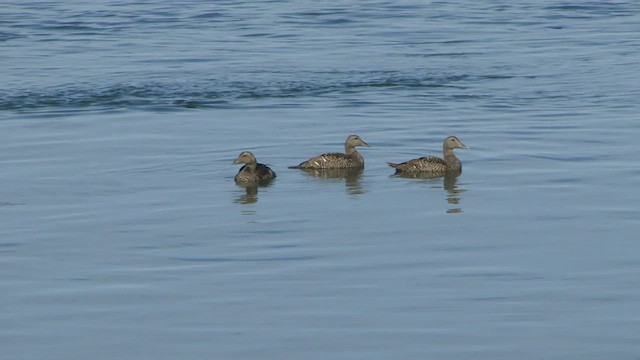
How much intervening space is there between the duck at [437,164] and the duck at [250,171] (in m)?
1.60

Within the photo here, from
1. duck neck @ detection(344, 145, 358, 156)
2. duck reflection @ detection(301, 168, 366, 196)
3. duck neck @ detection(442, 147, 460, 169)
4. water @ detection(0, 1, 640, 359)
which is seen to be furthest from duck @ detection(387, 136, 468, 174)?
duck neck @ detection(344, 145, 358, 156)

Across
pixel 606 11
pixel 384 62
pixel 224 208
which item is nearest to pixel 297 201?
pixel 224 208

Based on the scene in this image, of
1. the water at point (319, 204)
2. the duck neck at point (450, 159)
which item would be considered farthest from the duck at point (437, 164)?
the water at point (319, 204)

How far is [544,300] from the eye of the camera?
486 inches

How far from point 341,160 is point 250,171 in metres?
1.37

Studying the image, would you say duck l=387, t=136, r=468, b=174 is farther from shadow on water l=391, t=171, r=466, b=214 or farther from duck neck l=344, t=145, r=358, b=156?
duck neck l=344, t=145, r=358, b=156

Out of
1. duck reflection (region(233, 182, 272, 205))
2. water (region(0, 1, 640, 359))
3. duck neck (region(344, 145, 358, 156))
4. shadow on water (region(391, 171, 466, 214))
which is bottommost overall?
shadow on water (region(391, 171, 466, 214))

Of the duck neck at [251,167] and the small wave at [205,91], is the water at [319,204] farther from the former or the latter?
A: the duck neck at [251,167]

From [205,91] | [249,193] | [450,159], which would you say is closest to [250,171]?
[249,193]

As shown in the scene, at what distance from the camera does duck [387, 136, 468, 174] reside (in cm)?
1839

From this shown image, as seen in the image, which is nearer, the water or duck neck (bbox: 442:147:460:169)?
the water

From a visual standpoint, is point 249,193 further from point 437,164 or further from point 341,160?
point 437,164

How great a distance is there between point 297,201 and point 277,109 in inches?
280

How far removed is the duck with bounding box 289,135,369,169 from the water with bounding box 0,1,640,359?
196mm
